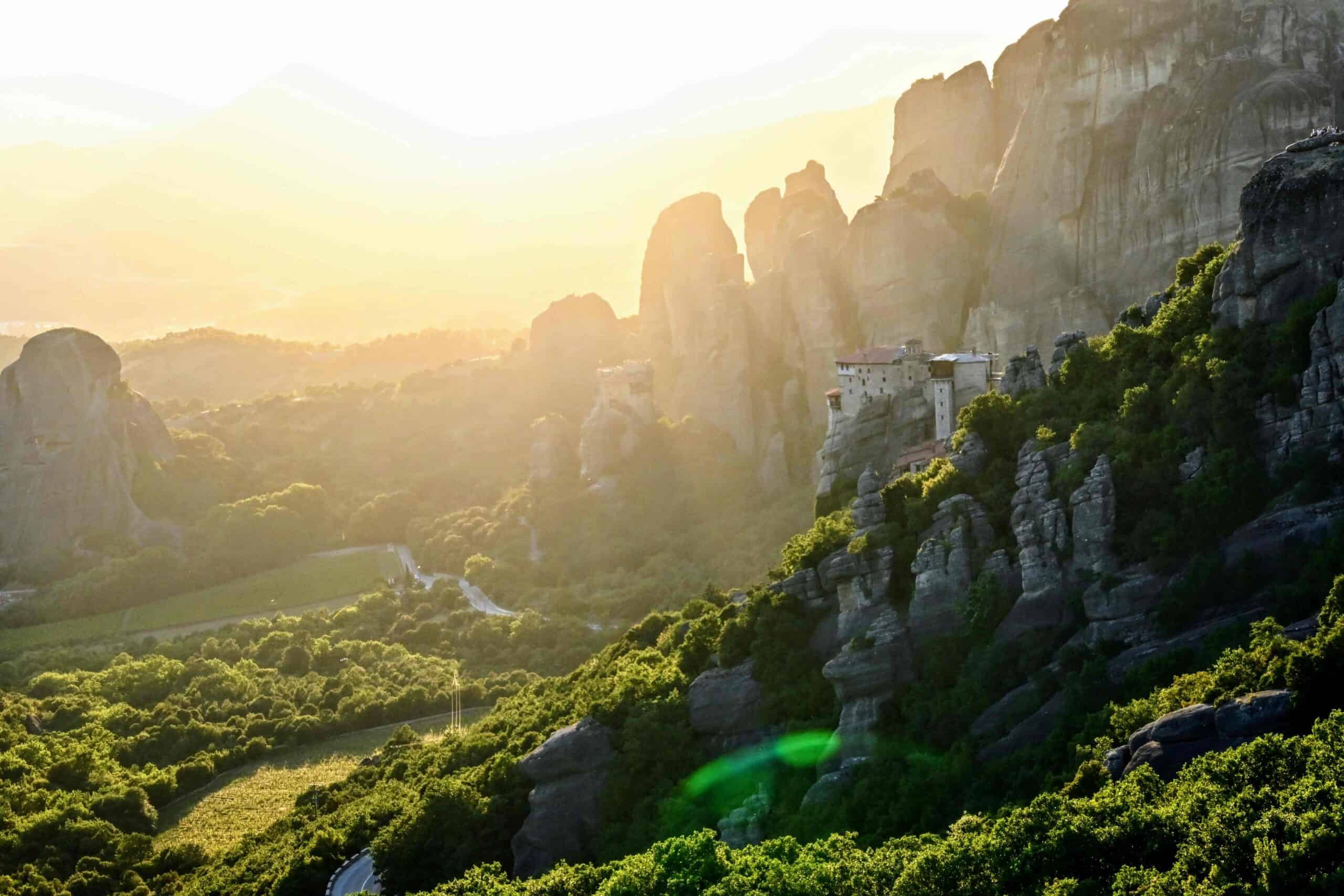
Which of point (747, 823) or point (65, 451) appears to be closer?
point (747, 823)

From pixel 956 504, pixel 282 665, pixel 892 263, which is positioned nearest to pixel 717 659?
pixel 956 504

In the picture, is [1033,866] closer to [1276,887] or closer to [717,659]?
[1276,887]

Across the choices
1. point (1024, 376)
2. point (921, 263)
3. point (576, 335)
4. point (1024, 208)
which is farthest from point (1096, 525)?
point (576, 335)

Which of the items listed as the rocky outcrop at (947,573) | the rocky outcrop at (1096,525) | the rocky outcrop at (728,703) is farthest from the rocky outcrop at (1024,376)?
the rocky outcrop at (728,703)

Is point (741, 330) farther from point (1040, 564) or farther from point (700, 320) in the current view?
point (1040, 564)

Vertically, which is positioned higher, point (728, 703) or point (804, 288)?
point (804, 288)

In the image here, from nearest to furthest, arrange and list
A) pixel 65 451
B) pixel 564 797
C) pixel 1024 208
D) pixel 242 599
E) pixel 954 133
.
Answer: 1. pixel 564 797
2. pixel 1024 208
3. pixel 242 599
4. pixel 954 133
5. pixel 65 451

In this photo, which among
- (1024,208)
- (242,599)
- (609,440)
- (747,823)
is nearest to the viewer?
(747,823)

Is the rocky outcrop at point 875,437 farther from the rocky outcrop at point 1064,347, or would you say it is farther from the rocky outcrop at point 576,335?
the rocky outcrop at point 576,335
